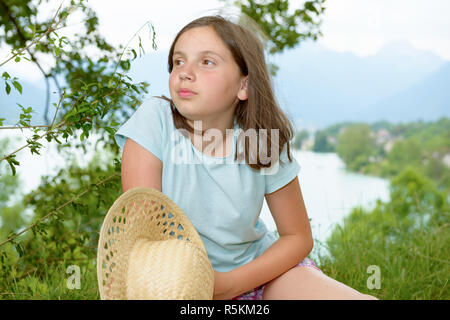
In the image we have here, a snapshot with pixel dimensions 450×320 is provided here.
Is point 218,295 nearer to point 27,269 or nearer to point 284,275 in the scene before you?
point 284,275

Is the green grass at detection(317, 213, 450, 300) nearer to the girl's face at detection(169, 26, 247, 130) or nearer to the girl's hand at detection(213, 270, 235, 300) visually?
the girl's hand at detection(213, 270, 235, 300)

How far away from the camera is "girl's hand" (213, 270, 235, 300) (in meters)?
1.19

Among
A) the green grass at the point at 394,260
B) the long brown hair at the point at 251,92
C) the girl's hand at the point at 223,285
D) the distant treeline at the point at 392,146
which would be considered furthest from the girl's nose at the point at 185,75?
the distant treeline at the point at 392,146

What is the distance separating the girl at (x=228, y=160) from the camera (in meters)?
1.25

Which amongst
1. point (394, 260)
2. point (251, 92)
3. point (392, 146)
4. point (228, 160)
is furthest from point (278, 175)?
point (392, 146)

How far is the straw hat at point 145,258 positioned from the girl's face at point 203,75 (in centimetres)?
34

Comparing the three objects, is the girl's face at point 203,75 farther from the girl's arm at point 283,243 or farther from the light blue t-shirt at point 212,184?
the girl's arm at point 283,243

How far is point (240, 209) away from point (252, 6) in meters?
1.61

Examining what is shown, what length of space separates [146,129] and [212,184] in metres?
0.26

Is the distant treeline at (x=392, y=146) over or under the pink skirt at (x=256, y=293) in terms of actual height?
under

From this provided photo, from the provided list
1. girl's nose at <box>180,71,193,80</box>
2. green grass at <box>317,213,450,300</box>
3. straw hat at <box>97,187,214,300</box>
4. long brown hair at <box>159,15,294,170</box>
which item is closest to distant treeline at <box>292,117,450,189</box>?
green grass at <box>317,213,450,300</box>

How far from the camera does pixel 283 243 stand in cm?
138

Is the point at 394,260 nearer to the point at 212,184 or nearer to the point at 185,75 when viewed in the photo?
the point at 212,184

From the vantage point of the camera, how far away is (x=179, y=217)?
106 centimetres
